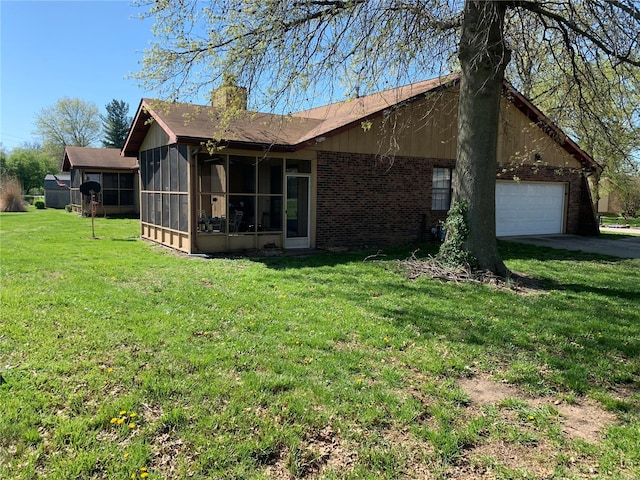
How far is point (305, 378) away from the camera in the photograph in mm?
4281

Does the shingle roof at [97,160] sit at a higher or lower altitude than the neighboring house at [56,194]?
higher

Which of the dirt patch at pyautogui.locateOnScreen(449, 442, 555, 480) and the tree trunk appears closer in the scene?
the dirt patch at pyautogui.locateOnScreen(449, 442, 555, 480)

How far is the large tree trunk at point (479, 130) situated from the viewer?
8859 millimetres

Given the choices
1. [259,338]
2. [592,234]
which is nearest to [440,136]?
[592,234]

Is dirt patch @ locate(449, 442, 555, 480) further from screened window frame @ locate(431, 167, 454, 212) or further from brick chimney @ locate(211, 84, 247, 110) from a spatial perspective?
screened window frame @ locate(431, 167, 454, 212)

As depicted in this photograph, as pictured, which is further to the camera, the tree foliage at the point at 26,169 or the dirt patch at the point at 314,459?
the tree foliage at the point at 26,169

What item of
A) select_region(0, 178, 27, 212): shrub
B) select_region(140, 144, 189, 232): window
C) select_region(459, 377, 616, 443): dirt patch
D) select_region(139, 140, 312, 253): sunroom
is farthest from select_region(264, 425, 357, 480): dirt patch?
select_region(0, 178, 27, 212): shrub

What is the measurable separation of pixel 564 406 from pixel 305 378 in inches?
90.9

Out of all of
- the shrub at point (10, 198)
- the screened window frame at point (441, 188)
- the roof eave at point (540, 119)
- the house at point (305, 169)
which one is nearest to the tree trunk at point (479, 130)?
the house at point (305, 169)

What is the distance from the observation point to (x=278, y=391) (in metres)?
4.04

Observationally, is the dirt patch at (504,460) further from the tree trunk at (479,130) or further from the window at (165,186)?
the window at (165,186)

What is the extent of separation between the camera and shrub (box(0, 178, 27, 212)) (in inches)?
1148

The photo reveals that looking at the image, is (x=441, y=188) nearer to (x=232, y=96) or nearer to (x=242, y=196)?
(x=242, y=196)

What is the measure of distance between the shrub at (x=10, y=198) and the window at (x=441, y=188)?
2763 cm
